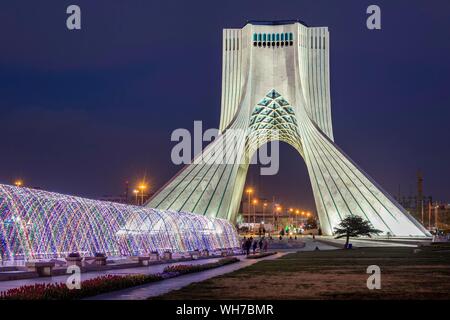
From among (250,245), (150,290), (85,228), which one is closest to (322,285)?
(150,290)

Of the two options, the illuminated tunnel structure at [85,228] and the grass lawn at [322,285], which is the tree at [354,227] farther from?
the grass lawn at [322,285]

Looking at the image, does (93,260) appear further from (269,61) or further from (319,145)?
(269,61)

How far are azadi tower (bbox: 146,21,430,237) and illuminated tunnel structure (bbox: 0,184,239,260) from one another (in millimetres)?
12421

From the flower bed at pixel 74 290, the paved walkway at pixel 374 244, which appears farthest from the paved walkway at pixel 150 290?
the paved walkway at pixel 374 244

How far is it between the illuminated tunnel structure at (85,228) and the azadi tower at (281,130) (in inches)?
489

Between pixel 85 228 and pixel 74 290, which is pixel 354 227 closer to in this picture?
pixel 85 228

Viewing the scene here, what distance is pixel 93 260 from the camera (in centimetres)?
1784

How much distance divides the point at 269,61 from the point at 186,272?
37.0 meters

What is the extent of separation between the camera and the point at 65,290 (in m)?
10.4

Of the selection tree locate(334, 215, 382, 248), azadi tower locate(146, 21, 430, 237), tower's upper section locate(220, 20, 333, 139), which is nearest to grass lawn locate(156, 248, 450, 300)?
tree locate(334, 215, 382, 248)

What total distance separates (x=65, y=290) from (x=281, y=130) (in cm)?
4894

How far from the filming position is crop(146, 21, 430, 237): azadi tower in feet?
130

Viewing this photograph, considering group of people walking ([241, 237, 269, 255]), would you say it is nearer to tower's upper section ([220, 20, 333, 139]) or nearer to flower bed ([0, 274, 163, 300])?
flower bed ([0, 274, 163, 300])
